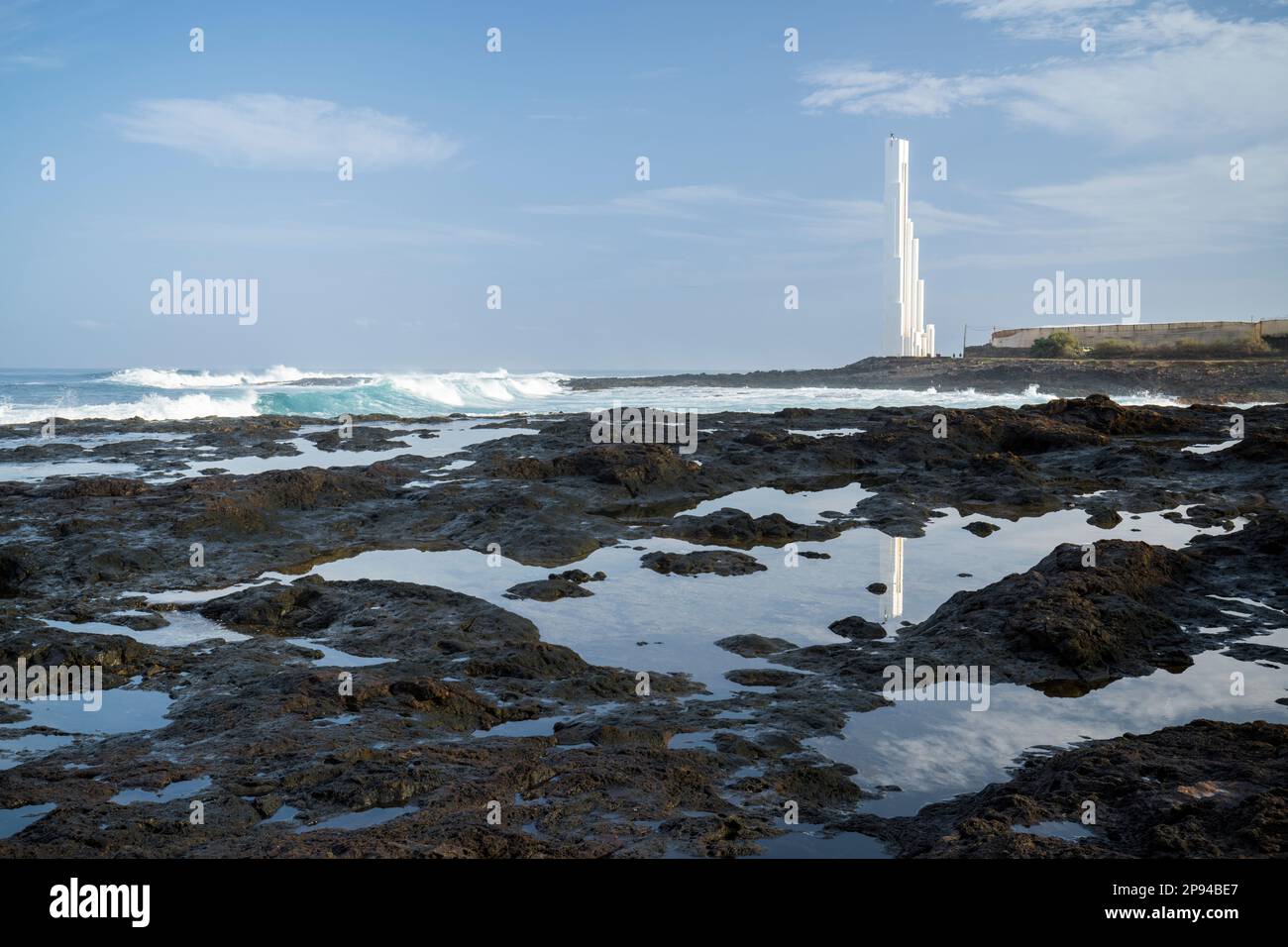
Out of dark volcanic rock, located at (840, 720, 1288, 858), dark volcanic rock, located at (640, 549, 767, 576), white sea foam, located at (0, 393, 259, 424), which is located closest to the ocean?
white sea foam, located at (0, 393, 259, 424)

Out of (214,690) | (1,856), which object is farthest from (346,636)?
(1,856)

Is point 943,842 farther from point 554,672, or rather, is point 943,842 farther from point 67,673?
point 67,673

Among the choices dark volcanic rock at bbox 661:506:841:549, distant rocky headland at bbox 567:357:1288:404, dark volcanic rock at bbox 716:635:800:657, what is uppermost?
distant rocky headland at bbox 567:357:1288:404

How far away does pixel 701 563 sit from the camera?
8.59 meters

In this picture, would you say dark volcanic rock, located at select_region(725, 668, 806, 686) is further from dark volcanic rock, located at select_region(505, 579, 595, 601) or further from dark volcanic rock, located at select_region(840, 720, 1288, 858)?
dark volcanic rock, located at select_region(505, 579, 595, 601)

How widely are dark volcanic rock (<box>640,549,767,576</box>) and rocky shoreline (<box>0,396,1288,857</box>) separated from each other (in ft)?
0.10

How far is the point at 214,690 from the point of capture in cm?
529

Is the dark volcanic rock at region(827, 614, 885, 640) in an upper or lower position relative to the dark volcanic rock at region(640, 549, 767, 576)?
lower

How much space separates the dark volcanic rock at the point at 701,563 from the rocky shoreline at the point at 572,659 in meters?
0.03

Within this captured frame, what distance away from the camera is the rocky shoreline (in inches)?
140

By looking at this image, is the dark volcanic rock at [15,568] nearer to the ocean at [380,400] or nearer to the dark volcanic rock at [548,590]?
the dark volcanic rock at [548,590]

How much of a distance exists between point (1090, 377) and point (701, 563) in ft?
123
